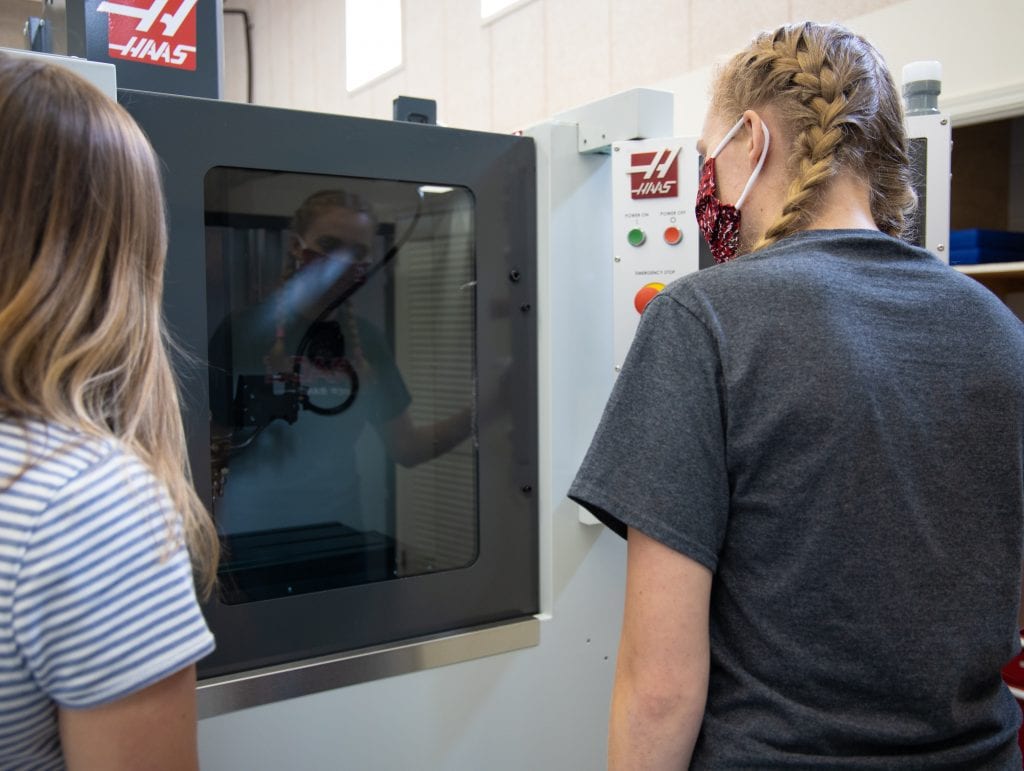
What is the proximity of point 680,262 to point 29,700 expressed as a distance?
42.3 inches

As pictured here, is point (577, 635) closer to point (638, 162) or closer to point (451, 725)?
point (451, 725)

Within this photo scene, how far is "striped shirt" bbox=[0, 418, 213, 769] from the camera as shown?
1.76 ft

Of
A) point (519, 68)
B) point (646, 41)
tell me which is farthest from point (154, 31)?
point (519, 68)

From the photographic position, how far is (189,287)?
3.60 feet

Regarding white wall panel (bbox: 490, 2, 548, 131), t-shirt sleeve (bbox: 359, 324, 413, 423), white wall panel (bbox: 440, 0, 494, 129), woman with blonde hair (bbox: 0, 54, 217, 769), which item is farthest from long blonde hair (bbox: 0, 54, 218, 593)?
white wall panel (bbox: 440, 0, 494, 129)

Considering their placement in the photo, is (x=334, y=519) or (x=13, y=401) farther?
(x=334, y=519)

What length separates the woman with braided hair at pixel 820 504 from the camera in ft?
2.36

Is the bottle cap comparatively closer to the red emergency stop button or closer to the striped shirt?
the red emergency stop button

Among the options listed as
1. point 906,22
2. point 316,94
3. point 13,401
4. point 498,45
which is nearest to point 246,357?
point 13,401

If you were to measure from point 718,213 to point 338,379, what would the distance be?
0.64 metres

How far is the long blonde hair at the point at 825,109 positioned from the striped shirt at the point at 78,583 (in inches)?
23.8

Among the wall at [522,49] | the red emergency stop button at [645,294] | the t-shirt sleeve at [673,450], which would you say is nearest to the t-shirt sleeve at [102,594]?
the t-shirt sleeve at [673,450]

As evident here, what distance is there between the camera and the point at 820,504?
0.72 m

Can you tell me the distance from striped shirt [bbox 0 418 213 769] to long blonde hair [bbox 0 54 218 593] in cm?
4
